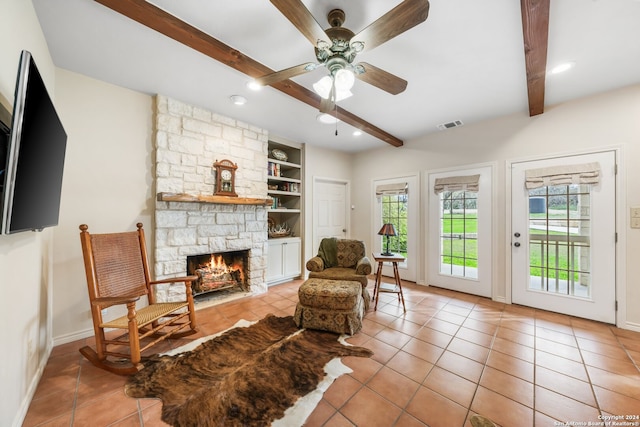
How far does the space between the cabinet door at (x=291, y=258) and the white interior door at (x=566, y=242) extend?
3.26m

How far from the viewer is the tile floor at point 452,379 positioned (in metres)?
1.42

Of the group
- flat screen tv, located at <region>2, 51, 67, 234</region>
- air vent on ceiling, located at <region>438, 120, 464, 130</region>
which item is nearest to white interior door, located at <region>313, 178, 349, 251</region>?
air vent on ceiling, located at <region>438, 120, 464, 130</region>

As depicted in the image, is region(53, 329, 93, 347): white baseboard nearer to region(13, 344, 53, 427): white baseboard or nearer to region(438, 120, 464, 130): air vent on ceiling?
region(13, 344, 53, 427): white baseboard

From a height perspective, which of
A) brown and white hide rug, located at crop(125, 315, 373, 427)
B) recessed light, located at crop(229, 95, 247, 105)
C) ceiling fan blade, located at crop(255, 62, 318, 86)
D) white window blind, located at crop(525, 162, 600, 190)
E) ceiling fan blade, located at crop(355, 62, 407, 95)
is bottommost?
brown and white hide rug, located at crop(125, 315, 373, 427)

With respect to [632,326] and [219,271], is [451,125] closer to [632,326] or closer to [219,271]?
[632,326]

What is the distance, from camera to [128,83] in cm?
242

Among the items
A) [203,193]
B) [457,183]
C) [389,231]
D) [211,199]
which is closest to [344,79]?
[389,231]

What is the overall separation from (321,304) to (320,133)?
2697 mm

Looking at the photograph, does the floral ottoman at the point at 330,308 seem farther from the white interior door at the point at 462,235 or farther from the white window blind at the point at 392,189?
the white window blind at the point at 392,189

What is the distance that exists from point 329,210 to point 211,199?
2.42 meters

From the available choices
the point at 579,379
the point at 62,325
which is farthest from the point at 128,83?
the point at 579,379

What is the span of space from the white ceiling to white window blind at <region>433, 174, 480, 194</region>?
3.12ft

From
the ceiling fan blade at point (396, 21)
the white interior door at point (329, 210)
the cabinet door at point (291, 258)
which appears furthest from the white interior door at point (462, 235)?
the ceiling fan blade at point (396, 21)

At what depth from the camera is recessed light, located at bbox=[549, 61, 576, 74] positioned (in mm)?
2109
